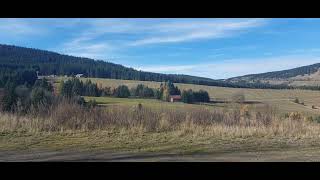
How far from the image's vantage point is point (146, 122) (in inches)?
497

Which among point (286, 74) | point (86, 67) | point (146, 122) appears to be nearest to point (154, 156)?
point (146, 122)

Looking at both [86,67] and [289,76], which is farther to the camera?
[289,76]

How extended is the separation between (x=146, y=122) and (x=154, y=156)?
463cm

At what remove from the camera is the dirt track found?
25.1 feet

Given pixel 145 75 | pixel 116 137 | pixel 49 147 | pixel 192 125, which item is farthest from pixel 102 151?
pixel 145 75

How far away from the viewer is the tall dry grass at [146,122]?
12.0 metres

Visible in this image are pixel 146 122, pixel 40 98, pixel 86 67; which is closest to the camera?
pixel 146 122

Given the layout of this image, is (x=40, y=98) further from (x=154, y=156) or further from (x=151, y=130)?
(x=154, y=156)

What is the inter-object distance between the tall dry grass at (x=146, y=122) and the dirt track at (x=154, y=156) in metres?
3.19

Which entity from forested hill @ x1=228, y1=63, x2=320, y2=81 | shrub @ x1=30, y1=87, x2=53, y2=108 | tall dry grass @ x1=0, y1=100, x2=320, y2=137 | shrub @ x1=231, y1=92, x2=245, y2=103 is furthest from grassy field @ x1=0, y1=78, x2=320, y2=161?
forested hill @ x1=228, y1=63, x2=320, y2=81
